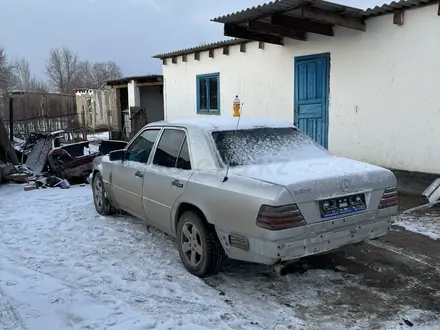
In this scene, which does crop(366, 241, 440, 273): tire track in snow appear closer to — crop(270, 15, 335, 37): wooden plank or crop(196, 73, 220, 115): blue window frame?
crop(270, 15, 335, 37): wooden plank

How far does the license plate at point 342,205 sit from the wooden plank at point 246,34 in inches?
245

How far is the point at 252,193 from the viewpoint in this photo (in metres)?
3.44

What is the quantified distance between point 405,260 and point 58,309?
354 centimetres

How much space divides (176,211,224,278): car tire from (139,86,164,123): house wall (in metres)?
15.6

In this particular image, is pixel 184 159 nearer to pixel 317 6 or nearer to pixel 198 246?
pixel 198 246

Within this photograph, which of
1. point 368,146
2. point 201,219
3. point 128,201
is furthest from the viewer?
point 368,146

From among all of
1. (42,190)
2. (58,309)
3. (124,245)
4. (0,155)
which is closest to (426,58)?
(124,245)

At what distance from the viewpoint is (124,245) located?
503 cm

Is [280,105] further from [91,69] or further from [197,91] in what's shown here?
[91,69]

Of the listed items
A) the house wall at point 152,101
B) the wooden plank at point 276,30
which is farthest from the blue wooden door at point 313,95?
the house wall at point 152,101

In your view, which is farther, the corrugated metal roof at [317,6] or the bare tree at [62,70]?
the bare tree at [62,70]

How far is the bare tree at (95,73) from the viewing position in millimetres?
62969

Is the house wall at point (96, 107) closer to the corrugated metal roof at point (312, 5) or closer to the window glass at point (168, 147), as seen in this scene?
the corrugated metal roof at point (312, 5)

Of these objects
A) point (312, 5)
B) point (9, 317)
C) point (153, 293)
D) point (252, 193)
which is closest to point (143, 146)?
point (153, 293)
